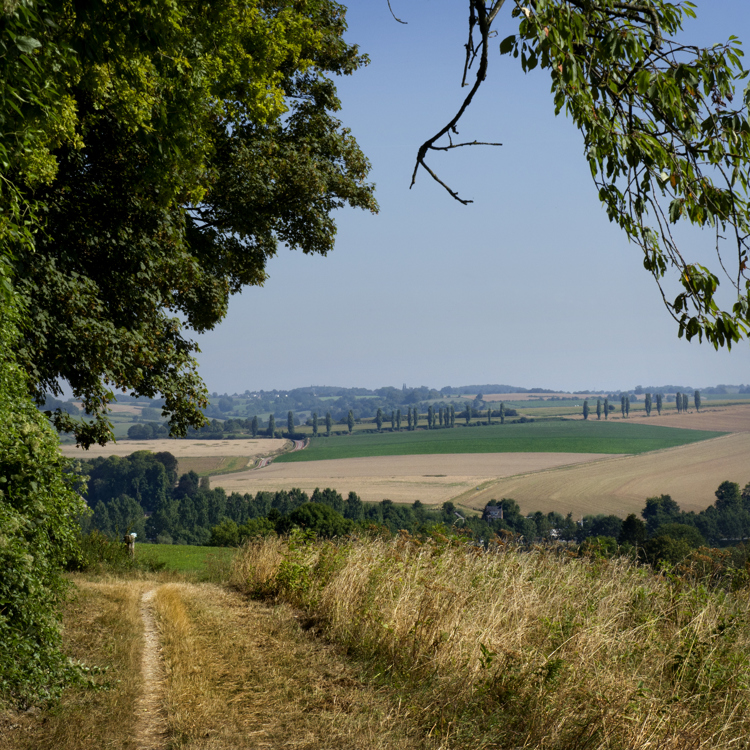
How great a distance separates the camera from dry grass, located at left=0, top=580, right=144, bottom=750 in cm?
462

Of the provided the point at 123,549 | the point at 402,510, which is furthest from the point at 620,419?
the point at 123,549

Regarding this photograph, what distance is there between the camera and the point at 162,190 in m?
9.42

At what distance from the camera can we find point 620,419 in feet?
505

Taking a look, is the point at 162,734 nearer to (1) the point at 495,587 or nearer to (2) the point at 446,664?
(2) the point at 446,664

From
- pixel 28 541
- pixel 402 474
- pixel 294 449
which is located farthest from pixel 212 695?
pixel 294 449

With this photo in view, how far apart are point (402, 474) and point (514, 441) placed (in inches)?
1635

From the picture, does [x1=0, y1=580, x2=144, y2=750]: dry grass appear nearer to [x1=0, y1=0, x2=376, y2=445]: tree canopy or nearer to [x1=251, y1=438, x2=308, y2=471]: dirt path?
[x1=0, y1=0, x2=376, y2=445]: tree canopy

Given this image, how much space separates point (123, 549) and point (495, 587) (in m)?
9.93

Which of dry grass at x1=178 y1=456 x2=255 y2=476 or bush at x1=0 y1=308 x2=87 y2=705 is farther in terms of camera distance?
dry grass at x1=178 y1=456 x2=255 y2=476

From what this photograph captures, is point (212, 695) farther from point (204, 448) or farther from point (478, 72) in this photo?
point (204, 448)

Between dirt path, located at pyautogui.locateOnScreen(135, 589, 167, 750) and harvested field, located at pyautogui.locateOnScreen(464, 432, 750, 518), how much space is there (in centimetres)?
5947

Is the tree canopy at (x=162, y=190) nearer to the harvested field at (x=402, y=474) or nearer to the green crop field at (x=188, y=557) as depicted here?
the green crop field at (x=188, y=557)

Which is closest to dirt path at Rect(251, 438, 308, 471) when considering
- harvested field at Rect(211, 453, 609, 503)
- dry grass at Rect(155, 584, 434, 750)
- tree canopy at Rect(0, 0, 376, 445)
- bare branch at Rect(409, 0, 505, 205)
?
harvested field at Rect(211, 453, 609, 503)

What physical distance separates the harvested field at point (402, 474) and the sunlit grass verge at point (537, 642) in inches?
2340
